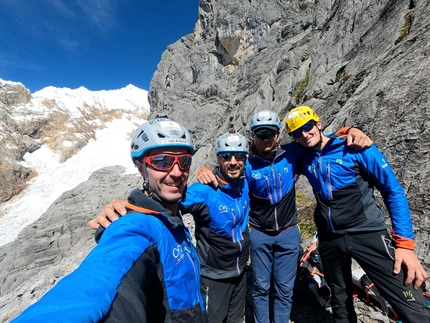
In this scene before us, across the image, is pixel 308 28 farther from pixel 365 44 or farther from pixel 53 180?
pixel 53 180

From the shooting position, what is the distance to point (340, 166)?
429 cm

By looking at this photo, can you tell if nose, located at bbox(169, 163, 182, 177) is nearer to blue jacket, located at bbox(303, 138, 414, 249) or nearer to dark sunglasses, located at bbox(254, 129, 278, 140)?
dark sunglasses, located at bbox(254, 129, 278, 140)

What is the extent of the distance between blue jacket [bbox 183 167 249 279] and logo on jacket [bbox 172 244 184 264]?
6.34ft

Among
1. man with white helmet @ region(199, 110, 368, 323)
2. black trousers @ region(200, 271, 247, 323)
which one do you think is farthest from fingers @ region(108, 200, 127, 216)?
black trousers @ region(200, 271, 247, 323)

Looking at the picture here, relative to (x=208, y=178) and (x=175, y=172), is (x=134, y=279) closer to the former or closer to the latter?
(x=175, y=172)

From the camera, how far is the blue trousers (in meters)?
5.04

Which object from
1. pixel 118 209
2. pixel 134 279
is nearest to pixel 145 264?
pixel 134 279

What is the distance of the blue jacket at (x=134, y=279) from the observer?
4.44ft

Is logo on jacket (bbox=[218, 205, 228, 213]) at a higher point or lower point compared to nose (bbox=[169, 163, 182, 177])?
lower

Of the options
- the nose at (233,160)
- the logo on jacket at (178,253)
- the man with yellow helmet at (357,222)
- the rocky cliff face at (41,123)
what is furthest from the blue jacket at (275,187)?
the rocky cliff face at (41,123)

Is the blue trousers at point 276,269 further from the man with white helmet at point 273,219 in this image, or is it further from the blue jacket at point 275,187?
the blue jacket at point 275,187

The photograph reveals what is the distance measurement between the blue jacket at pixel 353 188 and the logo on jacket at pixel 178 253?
3.29 meters

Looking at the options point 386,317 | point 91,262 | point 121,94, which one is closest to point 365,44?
point 386,317

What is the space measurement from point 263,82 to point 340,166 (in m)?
27.7
